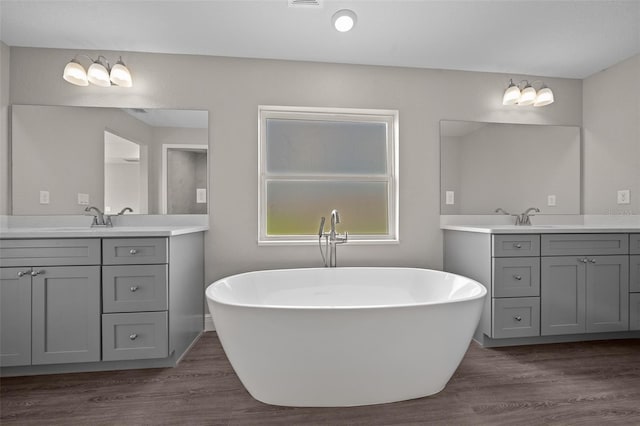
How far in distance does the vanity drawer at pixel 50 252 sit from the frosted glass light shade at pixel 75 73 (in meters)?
1.22

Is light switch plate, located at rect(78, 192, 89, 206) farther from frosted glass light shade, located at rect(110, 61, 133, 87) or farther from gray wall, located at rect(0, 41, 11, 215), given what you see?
frosted glass light shade, located at rect(110, 61, 133, 87)

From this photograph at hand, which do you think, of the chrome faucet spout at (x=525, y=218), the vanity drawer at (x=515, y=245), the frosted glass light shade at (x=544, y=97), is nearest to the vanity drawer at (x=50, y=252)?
the vanity drawer at (x=515, y=245)

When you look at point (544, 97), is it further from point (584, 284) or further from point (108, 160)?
point (108, 160)

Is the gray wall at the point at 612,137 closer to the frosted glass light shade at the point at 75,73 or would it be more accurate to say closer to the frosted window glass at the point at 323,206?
the frosted window glass at the point at 323,206

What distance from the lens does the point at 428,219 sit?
2816mm

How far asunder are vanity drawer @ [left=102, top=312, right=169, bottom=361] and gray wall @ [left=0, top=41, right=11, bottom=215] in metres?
1.30

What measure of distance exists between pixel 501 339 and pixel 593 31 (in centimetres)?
226

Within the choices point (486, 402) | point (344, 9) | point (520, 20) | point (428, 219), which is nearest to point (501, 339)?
point (486, 402)

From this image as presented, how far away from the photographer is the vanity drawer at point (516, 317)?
226 centimetres

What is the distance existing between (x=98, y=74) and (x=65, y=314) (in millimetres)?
1667

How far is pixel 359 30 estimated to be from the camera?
7.43ft

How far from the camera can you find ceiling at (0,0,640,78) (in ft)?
6.64

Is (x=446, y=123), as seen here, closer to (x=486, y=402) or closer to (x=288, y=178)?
(x=288, y=178)

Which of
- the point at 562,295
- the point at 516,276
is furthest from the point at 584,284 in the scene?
the point at 516,276
